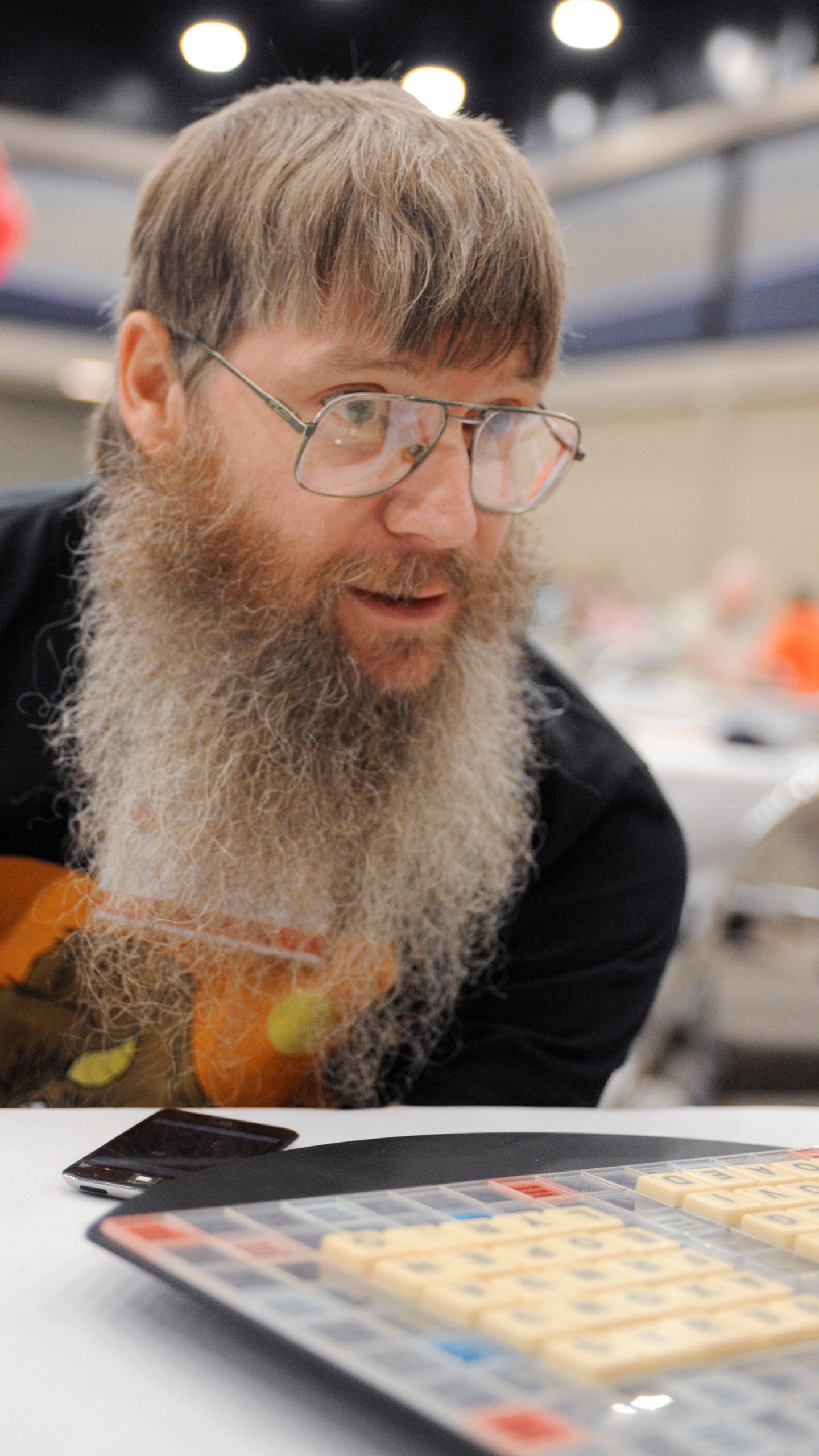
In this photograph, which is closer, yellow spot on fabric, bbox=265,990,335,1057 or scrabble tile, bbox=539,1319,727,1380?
scrabble tile, bbox=539,1319,727,1380

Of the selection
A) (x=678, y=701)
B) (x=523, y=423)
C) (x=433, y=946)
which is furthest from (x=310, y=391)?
(x=678, y=701)

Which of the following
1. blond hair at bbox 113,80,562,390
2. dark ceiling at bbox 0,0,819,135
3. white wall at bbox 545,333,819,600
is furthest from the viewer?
white wall at bbox 545,333,819,600

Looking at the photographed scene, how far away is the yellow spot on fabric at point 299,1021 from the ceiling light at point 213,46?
3.46 ft

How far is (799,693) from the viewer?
544cm

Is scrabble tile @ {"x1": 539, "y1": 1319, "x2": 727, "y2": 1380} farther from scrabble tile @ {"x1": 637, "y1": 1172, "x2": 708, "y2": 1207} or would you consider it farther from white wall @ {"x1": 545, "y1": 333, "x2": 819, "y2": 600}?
white wall @ {"x1": 545, "y1": 333, "x2": 819, "y2": 600}

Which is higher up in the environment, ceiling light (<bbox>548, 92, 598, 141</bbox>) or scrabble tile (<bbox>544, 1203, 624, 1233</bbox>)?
ceiling light (<bbox>548, 92, 598, 141</bbox>)

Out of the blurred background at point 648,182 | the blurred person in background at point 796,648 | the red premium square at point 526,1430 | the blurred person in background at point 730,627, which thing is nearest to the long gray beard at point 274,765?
the blurred background at point 648,182

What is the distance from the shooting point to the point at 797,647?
240 inches

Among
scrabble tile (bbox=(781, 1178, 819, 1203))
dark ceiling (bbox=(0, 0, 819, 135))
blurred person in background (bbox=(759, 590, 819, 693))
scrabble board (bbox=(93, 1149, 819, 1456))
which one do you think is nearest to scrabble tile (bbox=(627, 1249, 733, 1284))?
scrabble board (bbox=(93, 1149, 819, 1456))

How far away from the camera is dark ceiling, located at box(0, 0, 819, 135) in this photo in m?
1.42

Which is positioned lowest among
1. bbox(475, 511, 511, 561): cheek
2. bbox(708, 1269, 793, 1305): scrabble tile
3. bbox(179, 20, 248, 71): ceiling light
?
bbox(708, 1269, 793, 1305): scrabble tile

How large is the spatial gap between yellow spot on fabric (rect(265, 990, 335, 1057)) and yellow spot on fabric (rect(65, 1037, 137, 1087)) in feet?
0.39

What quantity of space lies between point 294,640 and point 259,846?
0.18m

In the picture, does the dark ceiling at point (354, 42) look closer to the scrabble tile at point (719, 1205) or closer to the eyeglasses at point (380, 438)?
the eyeglasses at point (380, 438)
